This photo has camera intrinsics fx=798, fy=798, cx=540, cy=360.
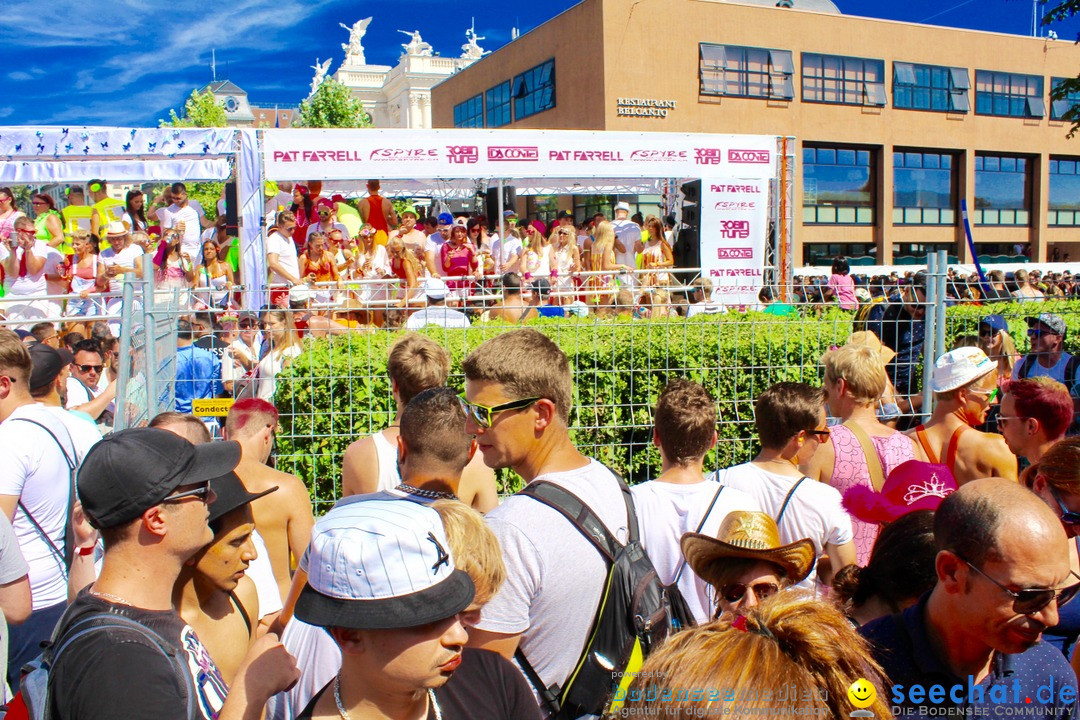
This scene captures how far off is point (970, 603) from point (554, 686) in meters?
1.14

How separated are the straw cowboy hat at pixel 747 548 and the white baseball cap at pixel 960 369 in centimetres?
213

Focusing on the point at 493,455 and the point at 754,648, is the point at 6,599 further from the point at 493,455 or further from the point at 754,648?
the point at 754,648

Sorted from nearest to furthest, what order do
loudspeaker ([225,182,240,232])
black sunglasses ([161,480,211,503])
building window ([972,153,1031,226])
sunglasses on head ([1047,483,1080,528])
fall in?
black sunglasses ([161,480,211,503]) < sunglasses on head ([1047,483,1080,528]) < loudspeaker ([225,182,240,232]) < building window ([972,153,1031,226])

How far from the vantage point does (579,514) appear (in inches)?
94.5

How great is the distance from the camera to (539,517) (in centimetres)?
238

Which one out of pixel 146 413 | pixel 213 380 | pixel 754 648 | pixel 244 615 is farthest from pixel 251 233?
pixel 754 648

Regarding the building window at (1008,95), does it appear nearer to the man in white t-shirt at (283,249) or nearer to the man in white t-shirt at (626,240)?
the man in white t-shirt at (626,240)

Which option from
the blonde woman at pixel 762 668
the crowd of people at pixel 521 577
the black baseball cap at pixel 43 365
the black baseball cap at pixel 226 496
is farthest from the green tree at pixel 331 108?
the blonde woman at pixel 762 668

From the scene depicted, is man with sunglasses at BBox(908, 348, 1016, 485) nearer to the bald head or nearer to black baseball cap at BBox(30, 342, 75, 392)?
the bald head

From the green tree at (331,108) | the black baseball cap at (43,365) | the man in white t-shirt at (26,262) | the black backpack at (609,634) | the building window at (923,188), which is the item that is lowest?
the black backpack at (609,634)

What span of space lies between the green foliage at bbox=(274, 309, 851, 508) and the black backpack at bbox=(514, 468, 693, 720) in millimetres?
3512

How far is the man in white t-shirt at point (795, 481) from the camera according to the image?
3.32 meters

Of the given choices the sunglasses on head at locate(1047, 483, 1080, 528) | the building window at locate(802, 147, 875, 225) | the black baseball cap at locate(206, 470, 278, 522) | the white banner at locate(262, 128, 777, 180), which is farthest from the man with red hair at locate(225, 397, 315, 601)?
the building window at locate(802, 147, 875, 225)

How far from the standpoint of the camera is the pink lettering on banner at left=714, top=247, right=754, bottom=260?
516 inches
